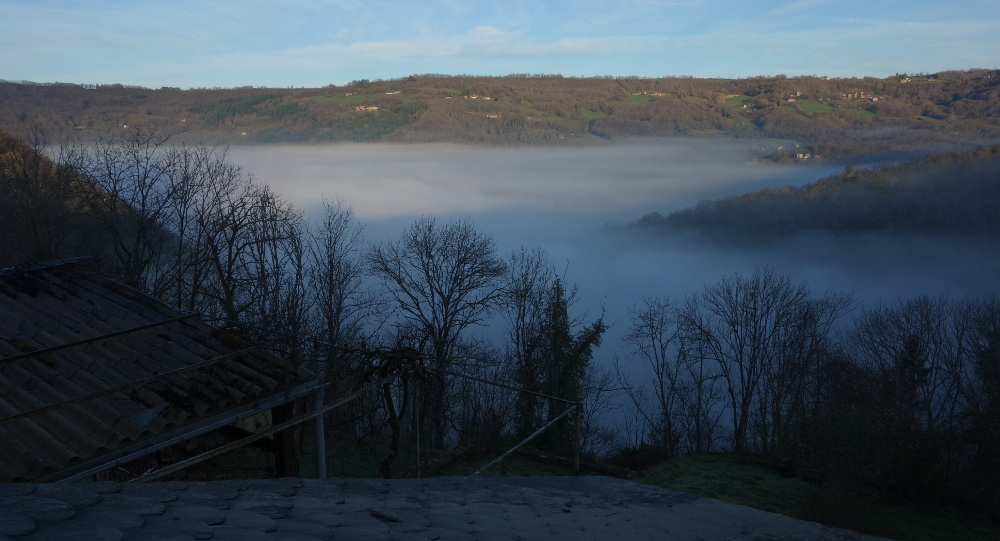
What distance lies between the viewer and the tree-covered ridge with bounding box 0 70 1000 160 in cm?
9169

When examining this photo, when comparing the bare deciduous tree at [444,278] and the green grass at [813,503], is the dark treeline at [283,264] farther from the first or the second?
the green grass at [813,503]

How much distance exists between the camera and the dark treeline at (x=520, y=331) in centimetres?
2116

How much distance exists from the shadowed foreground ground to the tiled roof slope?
7.48ft

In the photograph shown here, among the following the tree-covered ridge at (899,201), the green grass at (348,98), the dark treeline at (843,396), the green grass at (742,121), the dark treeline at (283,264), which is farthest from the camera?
the green grass at (742,121)

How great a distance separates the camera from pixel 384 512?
4.06 metres

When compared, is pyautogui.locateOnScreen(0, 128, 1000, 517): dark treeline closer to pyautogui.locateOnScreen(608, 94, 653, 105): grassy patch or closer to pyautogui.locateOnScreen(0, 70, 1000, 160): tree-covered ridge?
pyautogui.locateOnScreen(0, 70, 1000, 160): tree-covered ridge

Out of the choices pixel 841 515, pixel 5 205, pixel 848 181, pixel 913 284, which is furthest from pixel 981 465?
pixel 848 181

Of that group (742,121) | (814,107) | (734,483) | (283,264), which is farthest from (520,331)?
(814,107)

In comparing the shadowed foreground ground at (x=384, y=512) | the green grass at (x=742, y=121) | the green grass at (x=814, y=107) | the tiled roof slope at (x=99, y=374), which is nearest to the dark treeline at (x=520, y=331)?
the tiled roof slope at (x=99, y=374)

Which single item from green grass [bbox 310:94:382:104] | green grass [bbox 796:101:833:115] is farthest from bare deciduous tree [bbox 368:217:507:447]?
green grass [bbox 796:101:833:115]

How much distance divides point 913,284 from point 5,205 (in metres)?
90.6

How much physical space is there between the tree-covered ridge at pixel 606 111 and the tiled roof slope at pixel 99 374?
63904 mm

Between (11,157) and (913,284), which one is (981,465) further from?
(913,284)

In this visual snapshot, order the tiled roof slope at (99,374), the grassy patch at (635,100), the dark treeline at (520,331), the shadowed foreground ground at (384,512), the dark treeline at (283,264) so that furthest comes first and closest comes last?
1. the grassy patch at (635,100)
2. the dark treeline at (283,264)
3. the dark treeline at (520,331)
4. the tiled roof slope at (99,374)
5. the shadowed foreground ground at (384,512)
